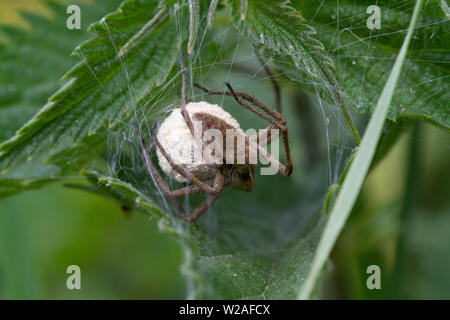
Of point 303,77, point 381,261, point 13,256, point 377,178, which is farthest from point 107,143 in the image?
point 377,178

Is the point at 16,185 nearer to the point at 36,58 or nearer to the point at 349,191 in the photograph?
the point at 36,58

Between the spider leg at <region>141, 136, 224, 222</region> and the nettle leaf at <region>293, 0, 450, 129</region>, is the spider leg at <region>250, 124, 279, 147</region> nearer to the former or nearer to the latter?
the spider leg at <region>141, 136, 224, 222</region>

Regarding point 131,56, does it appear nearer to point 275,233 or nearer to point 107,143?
point 107,143

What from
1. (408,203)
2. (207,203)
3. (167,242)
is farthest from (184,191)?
(167,242)

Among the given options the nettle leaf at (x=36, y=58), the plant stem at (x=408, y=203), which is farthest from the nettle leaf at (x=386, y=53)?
the nettle leaf at (x=36, y=58)

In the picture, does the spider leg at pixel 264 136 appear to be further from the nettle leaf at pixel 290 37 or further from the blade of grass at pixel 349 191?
the blade of grass at pixel 349 191

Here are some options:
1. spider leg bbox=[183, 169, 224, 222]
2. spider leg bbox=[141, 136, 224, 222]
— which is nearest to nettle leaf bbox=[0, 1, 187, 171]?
spider leg bbox=[141, 136, 224, 222]
